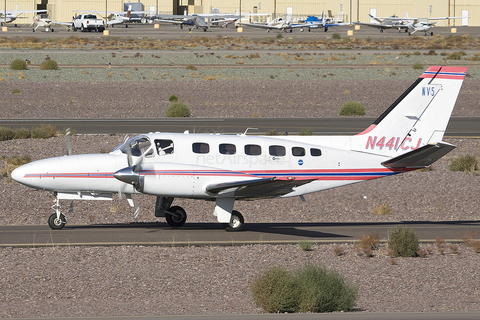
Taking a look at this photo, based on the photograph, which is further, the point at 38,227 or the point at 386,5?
the point at 386,5

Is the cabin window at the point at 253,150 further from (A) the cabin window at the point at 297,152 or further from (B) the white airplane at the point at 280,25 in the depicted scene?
(B) the white airplane at the point at 280,25

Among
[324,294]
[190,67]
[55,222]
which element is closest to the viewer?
[324,294]

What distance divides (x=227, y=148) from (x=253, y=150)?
0.77 m

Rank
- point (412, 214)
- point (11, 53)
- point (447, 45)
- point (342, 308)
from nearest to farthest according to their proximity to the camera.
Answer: point (342, 308) → point (412, 214) → point (11, 53) → point (447, 45)

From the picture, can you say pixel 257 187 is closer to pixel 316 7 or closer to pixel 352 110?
pixel 352 110

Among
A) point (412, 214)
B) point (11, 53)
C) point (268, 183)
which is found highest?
point (11, 53)

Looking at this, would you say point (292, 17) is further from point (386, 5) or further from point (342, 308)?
point (342, 308)

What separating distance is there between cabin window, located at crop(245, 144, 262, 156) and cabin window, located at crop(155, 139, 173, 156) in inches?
85.5

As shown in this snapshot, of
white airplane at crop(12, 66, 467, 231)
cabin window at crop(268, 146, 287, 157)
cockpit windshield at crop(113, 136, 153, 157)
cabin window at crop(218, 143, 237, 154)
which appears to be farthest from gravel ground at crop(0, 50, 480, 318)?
cabin window at crop(218, 143, 237, 154)

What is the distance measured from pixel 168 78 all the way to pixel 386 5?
111 m

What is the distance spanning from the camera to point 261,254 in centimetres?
1730

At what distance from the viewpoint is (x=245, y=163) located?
761 inches

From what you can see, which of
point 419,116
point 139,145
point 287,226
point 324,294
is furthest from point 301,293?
point 419,116

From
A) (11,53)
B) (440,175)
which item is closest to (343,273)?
(440,175)
